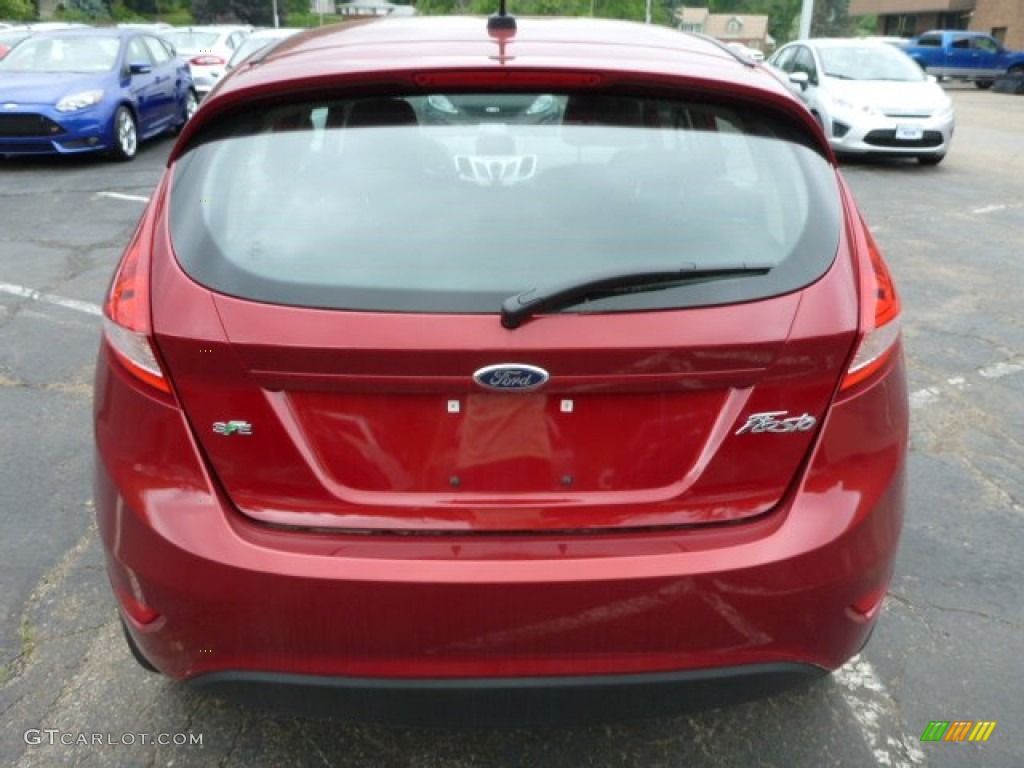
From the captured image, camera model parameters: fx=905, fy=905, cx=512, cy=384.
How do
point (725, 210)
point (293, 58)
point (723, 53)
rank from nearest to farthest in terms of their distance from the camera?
point (725, 210)
point (293, 58)
point (723, 53)

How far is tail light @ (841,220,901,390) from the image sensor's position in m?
1.89

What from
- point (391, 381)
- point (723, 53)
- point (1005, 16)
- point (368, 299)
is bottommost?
point (1005, 16)

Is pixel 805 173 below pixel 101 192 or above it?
above

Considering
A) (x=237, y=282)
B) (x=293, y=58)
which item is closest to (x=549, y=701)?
(x=237, y=282)

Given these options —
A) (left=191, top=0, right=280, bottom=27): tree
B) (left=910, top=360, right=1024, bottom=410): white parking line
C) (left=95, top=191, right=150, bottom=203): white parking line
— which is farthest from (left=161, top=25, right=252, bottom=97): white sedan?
(left=191, top=0, right=280, bottom=27): tree

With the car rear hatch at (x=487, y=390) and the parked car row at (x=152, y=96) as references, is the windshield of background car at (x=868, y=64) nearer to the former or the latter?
the parked car row at (x=152, y=96)

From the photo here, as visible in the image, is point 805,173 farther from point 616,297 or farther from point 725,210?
point 616,297

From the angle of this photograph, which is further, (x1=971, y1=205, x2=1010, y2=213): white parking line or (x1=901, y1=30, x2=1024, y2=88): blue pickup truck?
(x1=901, y1=30, x2=1024, y2=88): blue pickup truck

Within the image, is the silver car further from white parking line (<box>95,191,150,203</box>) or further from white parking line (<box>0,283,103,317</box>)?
white parking line (<box>0,283,103,317</box>)

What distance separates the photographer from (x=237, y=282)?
72.0 inches

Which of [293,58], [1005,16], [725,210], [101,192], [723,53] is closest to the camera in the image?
[725,210]

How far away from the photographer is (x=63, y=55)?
11578 millimetres

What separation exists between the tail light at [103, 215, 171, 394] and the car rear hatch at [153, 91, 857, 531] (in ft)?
0.14

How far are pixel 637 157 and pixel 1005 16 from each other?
46.2 meters
